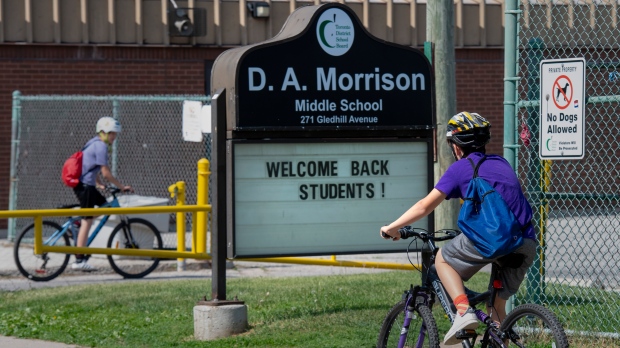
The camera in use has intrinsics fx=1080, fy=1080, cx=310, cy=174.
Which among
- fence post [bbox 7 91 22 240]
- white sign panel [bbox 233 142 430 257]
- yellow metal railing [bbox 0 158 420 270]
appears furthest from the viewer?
fence post [bbox 7 91 22 240]

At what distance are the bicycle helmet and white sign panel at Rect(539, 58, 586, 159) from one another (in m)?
1.22

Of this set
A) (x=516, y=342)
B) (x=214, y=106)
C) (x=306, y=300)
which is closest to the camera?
(x=516, y=342)

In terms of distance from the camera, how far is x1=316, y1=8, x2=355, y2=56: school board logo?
27.1 feet

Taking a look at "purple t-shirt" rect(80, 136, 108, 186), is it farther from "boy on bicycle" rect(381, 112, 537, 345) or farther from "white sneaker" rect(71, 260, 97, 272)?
"boy on bicycle" rect(381, 112, 537, 345)

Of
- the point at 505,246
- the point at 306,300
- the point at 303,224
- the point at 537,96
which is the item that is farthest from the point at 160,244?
the point at 505,246

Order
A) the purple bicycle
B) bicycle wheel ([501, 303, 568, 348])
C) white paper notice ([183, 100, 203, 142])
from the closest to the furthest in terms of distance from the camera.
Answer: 1. bicycle wheel ([501, 303, 568, 348])
2. the purple bicycle
3. white paper notice ([183, 100, 203, 142])

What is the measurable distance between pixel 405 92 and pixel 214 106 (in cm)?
159

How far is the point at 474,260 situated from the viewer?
5.87 m

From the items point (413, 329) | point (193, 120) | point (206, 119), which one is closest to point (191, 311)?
point (413, 329)

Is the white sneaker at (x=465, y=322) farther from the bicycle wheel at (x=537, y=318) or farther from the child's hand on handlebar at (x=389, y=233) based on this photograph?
the child's hand on handlebar at (x=389, y=233)

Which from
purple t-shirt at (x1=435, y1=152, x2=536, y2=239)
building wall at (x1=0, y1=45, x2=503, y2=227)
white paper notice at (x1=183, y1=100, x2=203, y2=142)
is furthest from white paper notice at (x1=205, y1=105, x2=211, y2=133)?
purple t-shirt at (x1=435, y1=152, x2=536, y2=239)

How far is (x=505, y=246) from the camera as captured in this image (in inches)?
224

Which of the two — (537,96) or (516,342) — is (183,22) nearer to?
(537,96)

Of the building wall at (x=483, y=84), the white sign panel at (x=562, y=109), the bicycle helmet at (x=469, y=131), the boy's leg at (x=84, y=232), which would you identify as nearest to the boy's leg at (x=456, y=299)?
the bicycle helmet at (x=469, y=131)
